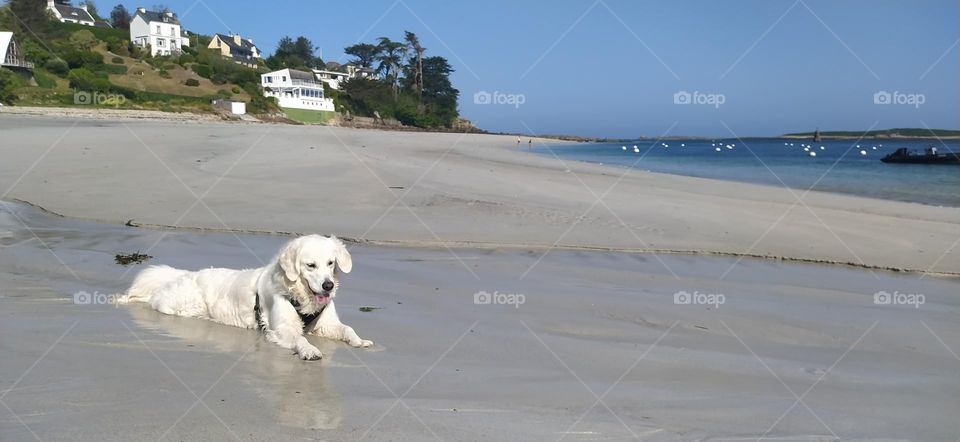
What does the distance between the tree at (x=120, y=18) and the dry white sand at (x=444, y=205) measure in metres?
87.1

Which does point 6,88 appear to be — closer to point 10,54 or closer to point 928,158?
point 10,54

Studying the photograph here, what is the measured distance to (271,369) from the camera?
4.70 meters

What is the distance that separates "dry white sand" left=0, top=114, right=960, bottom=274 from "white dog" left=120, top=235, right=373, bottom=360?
4.05 metres

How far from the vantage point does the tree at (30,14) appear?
64500 millimetres

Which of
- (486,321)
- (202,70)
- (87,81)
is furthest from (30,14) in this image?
(486,321)

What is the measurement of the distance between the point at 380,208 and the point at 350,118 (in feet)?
203

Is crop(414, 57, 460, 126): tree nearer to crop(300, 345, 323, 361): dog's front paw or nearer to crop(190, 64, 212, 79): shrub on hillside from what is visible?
crop(190, 64, 212, 79): shrub on hillside

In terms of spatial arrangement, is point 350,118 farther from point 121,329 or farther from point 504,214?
point 121,329

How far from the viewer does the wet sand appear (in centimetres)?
372

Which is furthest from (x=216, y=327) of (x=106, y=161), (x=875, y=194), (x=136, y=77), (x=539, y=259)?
(x=136, y=77)

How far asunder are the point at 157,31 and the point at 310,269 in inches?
3230

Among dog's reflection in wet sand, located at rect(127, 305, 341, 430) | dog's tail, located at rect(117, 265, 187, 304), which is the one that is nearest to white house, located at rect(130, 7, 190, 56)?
dog's tail, located at rect(117, 265, 187, 304)

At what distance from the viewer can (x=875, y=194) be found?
21250 millimetres

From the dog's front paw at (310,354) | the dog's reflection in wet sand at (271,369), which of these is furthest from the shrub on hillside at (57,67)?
the dog's front paw at (310,354)
